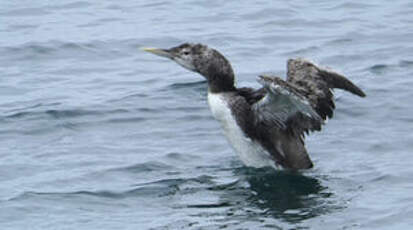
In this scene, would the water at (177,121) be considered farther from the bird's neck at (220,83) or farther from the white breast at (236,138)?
the bird's neck at (220,83)

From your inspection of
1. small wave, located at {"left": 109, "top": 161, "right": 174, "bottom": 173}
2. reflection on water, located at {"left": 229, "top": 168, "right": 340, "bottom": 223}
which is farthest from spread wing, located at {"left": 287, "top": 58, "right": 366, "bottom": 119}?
small wave, located at {"left": 109, "top": 161, "right": 174, "bottom": 173}

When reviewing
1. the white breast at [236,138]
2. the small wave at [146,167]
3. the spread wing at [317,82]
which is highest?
the spread wing at [317,82]

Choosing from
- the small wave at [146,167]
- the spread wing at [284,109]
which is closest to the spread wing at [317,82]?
the spread wing at [284,109]

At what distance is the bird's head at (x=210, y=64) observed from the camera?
11.6 metres

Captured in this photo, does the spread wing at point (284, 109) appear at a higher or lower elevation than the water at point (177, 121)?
higher

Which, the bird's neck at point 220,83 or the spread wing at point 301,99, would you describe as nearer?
the spread wing at point 301,99

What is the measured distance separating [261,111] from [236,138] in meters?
0.44

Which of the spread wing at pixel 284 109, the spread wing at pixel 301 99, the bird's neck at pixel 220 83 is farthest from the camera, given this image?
the bird's neck at pixel 220 83

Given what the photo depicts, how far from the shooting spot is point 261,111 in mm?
11320

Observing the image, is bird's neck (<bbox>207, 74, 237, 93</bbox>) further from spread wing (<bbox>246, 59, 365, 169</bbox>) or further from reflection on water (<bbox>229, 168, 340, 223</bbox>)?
reflection on water (<bbox>229, 168, 340, 223</bbox>)

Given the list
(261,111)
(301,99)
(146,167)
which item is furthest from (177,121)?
(301,99)

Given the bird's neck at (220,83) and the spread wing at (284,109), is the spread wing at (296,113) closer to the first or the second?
the spread wing at (284,109)

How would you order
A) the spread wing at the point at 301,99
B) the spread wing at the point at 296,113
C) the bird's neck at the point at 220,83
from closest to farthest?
the spread wing at the point at 301,99 → the spread wing at the point at 296,113 → the bird's neck at the point at 220,83

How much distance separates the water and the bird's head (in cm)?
79
